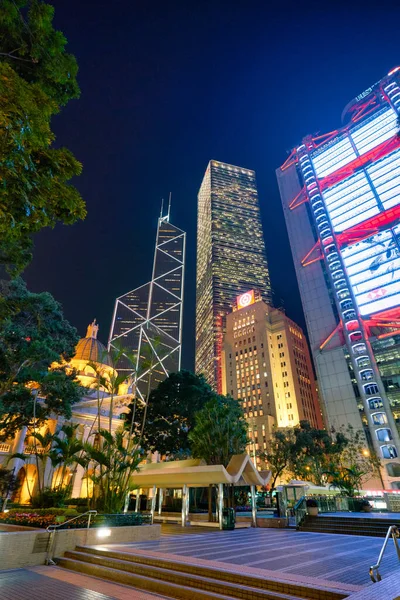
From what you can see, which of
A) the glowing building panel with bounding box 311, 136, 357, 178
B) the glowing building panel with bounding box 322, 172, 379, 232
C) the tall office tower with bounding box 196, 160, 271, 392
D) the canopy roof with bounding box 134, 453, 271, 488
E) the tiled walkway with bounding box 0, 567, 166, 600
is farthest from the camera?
the tall office tower with bounding box 196, 160, 271, 392

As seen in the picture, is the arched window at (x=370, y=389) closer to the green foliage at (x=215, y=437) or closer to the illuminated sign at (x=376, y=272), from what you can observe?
the illuminated sign at (x=376, y=272)

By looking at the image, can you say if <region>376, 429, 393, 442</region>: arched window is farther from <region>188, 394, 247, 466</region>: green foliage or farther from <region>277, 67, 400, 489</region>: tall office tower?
<region>188, 394, 247, 466</region>: green foliage

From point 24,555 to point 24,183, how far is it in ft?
32.5

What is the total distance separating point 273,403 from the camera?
90500 mm

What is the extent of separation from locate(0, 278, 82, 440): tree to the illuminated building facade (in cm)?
A: 7196

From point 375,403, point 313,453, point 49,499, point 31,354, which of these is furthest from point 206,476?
point 375,403

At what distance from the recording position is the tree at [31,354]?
2114 centimetres

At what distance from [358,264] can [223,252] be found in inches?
4184

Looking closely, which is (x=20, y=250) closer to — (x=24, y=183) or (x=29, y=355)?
(x=24, y=183)

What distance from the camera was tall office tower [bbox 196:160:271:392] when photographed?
154 metres

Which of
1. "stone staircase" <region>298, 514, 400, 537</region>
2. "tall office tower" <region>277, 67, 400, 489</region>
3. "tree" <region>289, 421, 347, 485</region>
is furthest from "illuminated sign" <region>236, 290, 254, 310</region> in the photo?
"stone staircase" <region>298, 514, 400, 537</region>

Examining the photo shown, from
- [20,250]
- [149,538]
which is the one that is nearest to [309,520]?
[149,538]

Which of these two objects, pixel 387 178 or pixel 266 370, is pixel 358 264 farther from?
pixel 266 370

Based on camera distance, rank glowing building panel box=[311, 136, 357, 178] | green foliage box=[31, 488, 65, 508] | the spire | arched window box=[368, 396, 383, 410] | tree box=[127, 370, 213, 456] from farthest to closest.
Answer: glowing building panel box=[311, 136, 357, 178] → the spire → arched window box=[368, 396, 383, 410] → tree box=[127, 370, 213, 456] → green foliage box=[31, 488, 65, 508]
